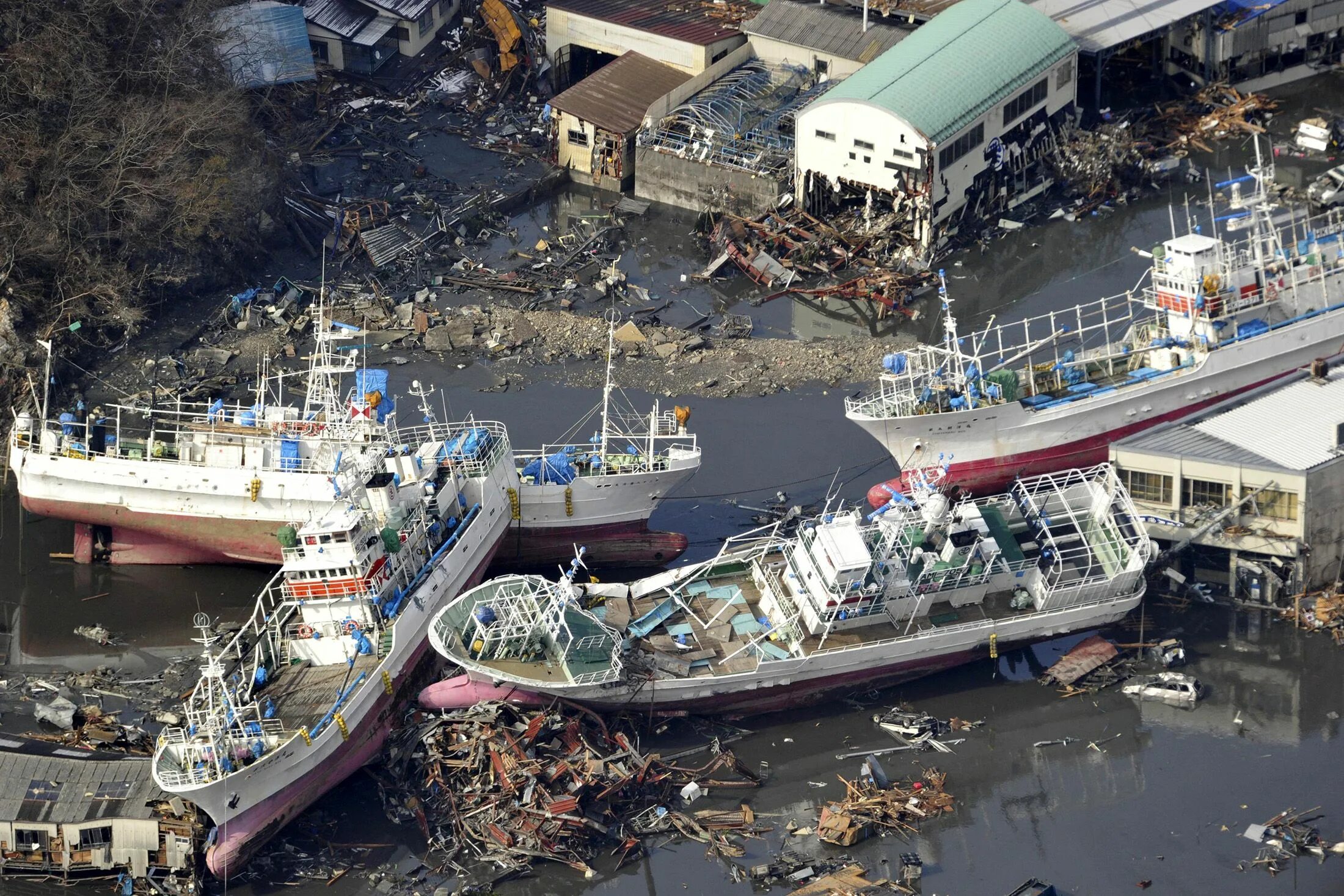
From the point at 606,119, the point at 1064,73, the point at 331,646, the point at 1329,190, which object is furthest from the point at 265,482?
the point at 1329,190

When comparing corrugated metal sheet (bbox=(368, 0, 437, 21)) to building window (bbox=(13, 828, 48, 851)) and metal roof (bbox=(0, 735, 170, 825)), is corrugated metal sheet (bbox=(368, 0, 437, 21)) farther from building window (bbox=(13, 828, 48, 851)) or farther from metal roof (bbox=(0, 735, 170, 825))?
building window (bbox=(13, 828, 48, 851))

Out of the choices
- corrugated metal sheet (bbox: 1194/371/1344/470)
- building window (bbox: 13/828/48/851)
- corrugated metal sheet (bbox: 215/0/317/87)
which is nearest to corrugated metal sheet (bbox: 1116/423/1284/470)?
corrugated metal sheet (bbox: 1194/371/1344/470)

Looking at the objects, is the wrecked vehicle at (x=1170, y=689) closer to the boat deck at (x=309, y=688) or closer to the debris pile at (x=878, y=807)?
the debris pile at (x=878, y=807)

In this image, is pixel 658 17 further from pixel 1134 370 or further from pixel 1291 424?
pixel 1291 424

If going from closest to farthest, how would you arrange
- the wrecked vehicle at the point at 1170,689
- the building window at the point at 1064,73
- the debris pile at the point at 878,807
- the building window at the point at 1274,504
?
1. the debris pile at the point at 878,807
2. the wrecked vehicle at the point at 1170,689
3. the building window at the point at 1274,504
4. the building window at the point at 1064,73

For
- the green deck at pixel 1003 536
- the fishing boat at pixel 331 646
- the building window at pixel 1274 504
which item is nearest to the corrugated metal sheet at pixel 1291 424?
the building window at pixel 1274 504

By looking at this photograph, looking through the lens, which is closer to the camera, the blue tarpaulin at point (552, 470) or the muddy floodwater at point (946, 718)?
the muddy floodwater at point (946, 718)
